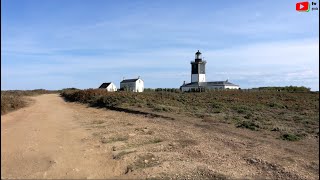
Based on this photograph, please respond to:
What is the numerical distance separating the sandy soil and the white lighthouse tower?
64380 millimetres

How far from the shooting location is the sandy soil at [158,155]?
20.8 feet

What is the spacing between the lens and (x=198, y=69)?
78.0 metres

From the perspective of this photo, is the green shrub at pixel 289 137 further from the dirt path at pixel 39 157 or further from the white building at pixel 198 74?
the white building at pixel 198 74

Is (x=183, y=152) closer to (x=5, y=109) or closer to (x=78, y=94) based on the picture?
(x=5, y=109)

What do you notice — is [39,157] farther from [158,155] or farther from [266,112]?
[266,112]

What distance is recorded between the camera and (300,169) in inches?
344

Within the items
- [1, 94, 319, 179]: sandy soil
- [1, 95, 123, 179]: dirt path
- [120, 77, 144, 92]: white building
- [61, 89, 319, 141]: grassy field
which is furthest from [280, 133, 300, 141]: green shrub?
[120, 77, 144, 92]: white building

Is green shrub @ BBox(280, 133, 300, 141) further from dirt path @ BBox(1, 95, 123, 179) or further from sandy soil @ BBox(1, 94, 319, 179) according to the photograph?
dirt path @ BBox(1, 95, 123, 179)

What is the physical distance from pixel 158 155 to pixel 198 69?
68.6m

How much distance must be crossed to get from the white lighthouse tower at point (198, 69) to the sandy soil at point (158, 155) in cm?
6438

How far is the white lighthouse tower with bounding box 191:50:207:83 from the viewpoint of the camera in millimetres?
78000

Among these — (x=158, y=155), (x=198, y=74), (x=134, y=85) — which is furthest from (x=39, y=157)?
(x=198, y=74)

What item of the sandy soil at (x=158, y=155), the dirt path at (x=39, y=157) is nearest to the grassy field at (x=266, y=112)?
the sandy soil at (x=158, y=155)

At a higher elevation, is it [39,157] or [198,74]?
[198,74]
